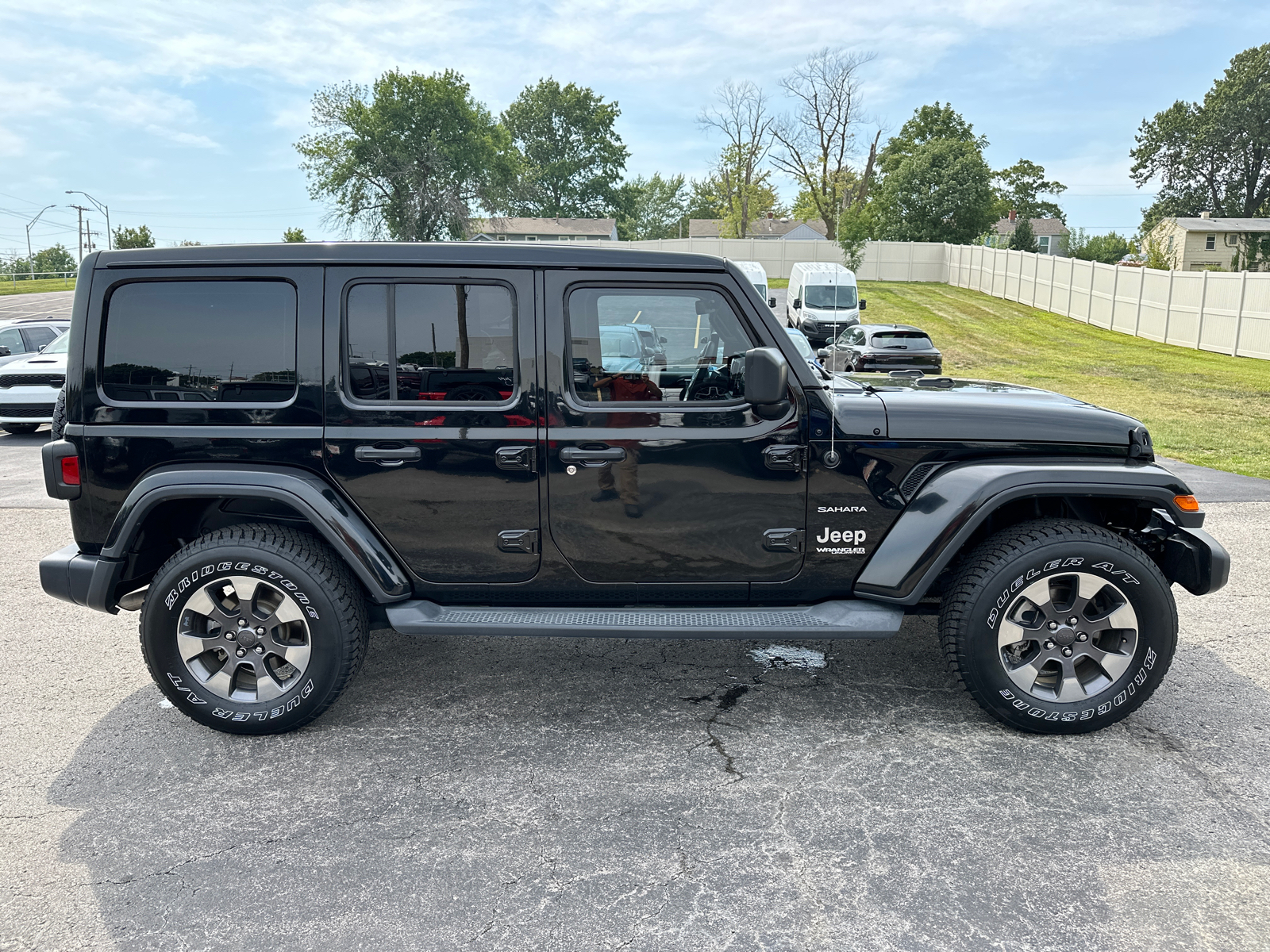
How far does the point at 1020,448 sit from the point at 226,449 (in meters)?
3.28

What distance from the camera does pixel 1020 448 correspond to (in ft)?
12.7

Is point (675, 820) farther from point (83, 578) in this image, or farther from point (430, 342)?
point (83, 578)

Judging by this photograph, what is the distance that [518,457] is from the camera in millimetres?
3787

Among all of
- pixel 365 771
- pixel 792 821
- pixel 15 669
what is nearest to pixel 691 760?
pixel 792 821

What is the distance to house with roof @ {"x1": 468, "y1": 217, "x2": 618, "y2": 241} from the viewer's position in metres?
72.6

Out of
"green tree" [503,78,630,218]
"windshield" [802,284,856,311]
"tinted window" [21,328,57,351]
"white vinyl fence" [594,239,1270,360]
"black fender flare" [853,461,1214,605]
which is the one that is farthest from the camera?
"green tree" [503,78,630,218]

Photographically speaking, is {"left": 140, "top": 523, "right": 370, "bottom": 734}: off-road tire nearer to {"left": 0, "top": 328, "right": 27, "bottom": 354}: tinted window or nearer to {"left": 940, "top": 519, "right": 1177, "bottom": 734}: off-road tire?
{"left": 940, "top": 519, "right": 1177, "bottom": 734}: off-road tire

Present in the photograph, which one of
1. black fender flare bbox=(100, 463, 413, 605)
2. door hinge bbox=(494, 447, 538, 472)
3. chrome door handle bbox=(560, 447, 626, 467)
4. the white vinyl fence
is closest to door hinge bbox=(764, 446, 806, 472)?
chrome door handle bbox=(560, 447, 626, 467)

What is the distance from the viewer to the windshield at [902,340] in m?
20.5

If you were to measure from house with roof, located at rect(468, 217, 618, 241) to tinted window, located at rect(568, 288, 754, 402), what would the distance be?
69.0 metres

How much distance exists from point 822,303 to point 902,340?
9657 mm

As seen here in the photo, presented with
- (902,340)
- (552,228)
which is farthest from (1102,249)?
(902,340)

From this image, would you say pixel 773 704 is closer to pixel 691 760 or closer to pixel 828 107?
pixel 691 760

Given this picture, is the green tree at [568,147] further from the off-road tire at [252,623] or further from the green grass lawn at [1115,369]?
the off-road tire at [252,623]
